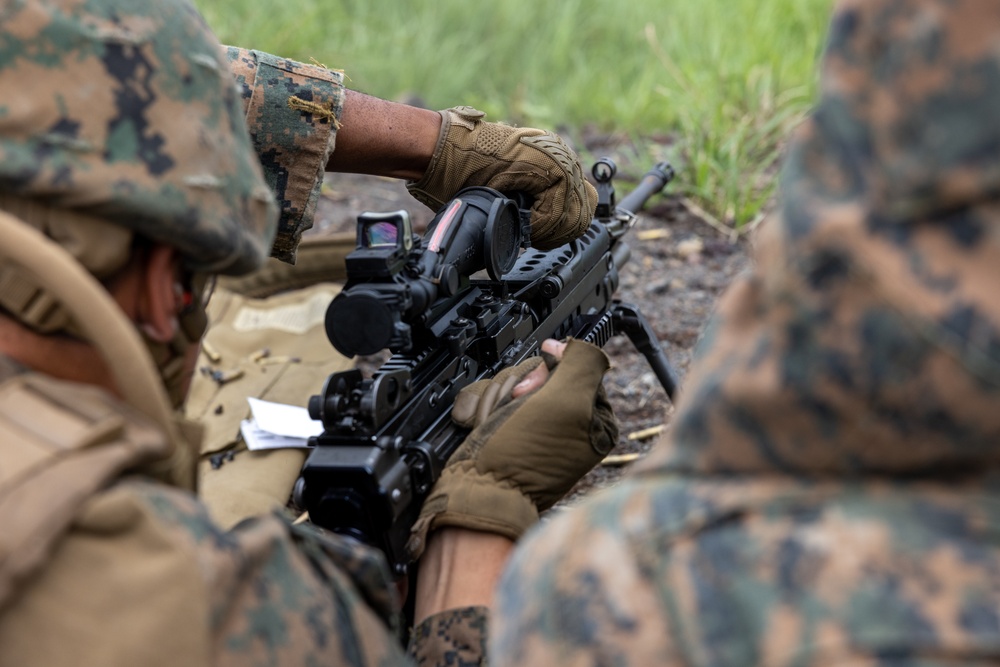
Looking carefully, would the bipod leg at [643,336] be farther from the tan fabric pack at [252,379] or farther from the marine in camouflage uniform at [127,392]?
the marine in camouflage uniform at [127,392]

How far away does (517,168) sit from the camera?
2.76 m

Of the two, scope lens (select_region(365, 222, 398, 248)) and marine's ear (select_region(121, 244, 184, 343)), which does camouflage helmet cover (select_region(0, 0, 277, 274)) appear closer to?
marine's ear (select_region(121, 244, 184, 343))

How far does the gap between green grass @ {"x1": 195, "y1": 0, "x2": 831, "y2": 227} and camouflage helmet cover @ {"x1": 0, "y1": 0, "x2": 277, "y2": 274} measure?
11.7ft

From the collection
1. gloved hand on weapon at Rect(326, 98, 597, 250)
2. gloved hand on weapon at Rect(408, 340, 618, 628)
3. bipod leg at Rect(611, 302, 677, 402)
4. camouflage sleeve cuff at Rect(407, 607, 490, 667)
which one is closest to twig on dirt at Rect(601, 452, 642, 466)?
bipod leg at Rect(611, 302, 677, 402)

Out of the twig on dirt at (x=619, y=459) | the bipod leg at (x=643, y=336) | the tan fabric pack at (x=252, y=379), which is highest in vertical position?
the bipod leg at (x=643, y=336)

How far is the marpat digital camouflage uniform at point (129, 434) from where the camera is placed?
1.21 meters

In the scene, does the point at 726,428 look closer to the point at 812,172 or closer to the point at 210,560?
the point at 812,172

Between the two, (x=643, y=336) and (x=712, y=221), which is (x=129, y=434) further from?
(x=712, y=221)

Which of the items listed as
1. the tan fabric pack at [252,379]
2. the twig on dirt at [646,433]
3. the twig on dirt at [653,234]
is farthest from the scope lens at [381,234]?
the twig on dirt at [653,234]

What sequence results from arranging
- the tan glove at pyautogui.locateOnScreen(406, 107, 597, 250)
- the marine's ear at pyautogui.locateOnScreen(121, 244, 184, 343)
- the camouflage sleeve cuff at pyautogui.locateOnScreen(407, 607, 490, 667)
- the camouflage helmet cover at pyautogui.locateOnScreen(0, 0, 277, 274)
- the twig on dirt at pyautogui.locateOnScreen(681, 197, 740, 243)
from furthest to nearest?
the twig on dirt at pyautogui.locateOnScreen(681, 197, 740, 243) → the tan glove at pyautogui.locateOnScreen(406, 107, 597, 250) → the camouflage sleeve cuff at pyautogui.locateOnScreen(407, 607, 490, 667) → the marine's ear at pyautogui.locateOnScreen(121, 244, 184, 343) → the camouflage helmet cover at pyautogui.locateOnScreen(0, 0, 277, 274)

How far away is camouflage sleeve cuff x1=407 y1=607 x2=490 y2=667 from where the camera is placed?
196cm

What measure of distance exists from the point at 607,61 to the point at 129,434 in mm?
6094

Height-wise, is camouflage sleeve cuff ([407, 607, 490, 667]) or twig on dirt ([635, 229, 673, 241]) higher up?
camouflage sleeve cuff ([407, 607, 490, 667])

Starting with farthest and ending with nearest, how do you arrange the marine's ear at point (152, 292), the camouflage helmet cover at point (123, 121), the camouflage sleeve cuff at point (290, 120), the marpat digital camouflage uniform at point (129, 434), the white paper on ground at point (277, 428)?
1. the white paper on ground at point (277, 428)
2. the camouflage sleeve cuff at point (290, 120)
3. the marine's ear at point (152, 292)
4. the camouflage helmet cover at point (123, 121)
5. the marpat digital camouflage uniform at point (129, 434)
